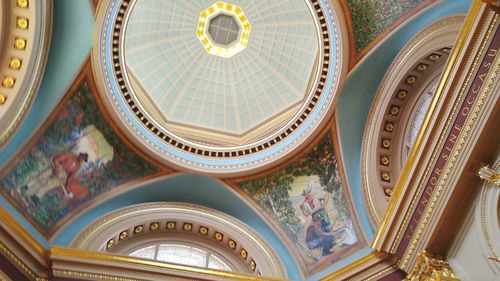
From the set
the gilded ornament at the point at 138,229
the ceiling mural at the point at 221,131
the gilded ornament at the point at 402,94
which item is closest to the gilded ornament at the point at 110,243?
the ceiling mural at the point at 221,131

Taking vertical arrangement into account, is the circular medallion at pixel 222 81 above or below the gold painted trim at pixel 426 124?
above

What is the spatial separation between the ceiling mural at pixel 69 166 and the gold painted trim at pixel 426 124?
5856 millimetres

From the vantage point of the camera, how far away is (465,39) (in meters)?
8.20

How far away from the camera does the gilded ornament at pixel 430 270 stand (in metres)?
8.25

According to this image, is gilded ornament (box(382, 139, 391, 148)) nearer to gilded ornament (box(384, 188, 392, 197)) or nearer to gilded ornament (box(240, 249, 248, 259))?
gilded ornament (box(384, 188, 392, 197))

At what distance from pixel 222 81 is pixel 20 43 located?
6989 mm

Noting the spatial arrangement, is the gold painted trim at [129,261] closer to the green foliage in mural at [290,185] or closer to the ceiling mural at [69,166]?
the ceiling mural at [69,166]

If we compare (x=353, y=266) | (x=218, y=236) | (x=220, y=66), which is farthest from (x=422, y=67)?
(x=220, y=66)

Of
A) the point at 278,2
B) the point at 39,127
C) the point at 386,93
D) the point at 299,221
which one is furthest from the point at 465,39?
the point at 39,127

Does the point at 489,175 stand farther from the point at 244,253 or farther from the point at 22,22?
the point at 22,22

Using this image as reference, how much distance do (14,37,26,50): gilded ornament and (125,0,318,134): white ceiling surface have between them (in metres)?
4.55

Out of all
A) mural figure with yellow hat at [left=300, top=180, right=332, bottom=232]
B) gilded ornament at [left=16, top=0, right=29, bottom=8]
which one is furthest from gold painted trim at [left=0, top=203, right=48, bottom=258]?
mural figure with yellow hat at [left=300, top=180, right=332, bottom=232]

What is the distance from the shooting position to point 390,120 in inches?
457

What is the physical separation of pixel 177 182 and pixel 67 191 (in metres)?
2.64
